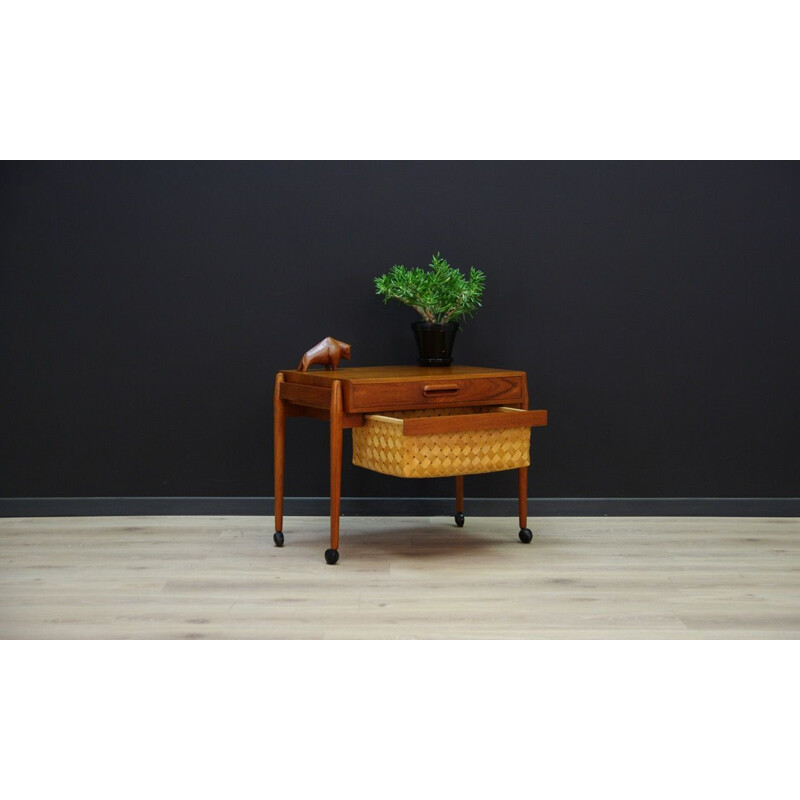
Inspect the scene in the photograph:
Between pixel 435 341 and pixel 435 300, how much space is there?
5.4 inches

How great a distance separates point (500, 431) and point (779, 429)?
126cm

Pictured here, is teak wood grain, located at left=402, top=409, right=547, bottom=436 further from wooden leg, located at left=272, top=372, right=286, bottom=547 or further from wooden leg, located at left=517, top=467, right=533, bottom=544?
wooden leg, located at left=272, top=372, right=286, bottom=547

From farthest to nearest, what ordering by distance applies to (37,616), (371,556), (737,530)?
(737,530), (371,556), (37,616)

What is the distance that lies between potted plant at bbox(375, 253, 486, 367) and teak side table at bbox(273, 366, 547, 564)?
2.5 inches

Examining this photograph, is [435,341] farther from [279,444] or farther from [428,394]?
[279,444]

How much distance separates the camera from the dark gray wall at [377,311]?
3826 millimetres

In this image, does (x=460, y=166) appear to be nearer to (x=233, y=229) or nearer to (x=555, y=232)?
(x=555, y=232)

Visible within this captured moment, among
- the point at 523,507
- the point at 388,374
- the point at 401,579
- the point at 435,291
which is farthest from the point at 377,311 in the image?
the point at 401,579

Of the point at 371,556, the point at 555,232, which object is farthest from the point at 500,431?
the point at 555,232

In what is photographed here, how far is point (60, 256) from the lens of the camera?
12.5 ft

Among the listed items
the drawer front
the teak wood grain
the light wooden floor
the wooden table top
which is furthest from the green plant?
the light wooden floor

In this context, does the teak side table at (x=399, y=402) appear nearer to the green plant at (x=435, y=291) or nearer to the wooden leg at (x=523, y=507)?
the wooden leg at (x=523, y=507)

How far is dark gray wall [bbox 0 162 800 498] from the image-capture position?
3.83 m

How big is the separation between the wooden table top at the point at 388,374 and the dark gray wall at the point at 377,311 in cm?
34
